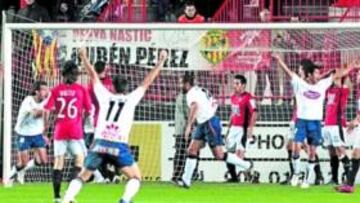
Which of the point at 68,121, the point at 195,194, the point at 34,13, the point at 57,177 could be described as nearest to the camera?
the point at 57,177

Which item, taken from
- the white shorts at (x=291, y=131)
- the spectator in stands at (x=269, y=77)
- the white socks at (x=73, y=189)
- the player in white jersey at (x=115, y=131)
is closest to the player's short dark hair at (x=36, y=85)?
the spectator in stands at (x=269, y=77)

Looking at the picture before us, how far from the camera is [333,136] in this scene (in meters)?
25.5

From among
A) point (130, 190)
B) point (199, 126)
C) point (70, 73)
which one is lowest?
point (130, 190)

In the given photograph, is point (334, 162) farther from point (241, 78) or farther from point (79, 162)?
point (79, 162)

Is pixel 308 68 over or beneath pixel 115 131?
over

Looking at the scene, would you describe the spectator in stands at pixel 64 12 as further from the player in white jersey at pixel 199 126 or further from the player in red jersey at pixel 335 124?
the player in red jersey at pixel 335 124

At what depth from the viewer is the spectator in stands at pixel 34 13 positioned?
90.2 feet

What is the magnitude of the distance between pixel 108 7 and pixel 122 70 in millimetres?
3151

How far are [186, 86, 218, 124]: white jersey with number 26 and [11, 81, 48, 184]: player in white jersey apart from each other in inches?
102

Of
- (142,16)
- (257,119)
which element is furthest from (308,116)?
(142,16)

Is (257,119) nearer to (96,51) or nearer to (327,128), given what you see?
(327,128)

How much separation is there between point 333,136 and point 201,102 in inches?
106

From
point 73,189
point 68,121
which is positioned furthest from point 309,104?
point 73,189

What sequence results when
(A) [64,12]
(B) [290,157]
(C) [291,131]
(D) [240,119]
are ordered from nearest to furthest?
(B) [290,157]
(C) [291,131]
(D) [240,119]
(A) [64,12]
